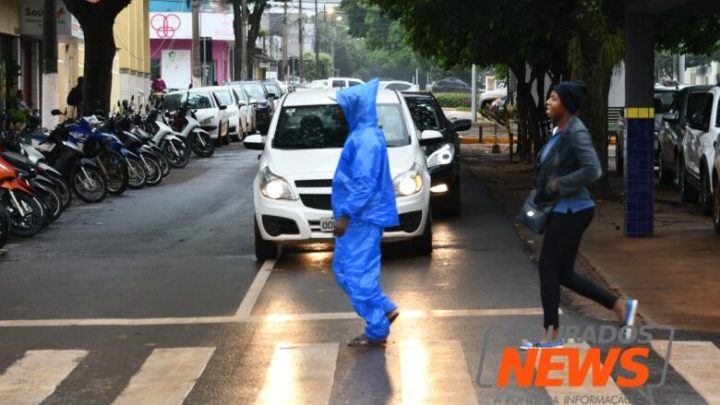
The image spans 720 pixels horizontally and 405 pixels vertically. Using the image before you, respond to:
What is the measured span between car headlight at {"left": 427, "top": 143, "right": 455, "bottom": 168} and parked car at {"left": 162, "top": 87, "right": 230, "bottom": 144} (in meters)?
18.6

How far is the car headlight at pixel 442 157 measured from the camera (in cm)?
1797

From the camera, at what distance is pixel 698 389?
798 cm

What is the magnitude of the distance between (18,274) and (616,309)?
6.85 meters

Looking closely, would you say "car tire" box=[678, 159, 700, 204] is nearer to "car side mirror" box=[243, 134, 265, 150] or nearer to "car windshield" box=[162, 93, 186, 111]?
"car side mirror" box=[243, 134, 265, 150]

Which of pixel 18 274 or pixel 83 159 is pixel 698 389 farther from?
pixel 83 159

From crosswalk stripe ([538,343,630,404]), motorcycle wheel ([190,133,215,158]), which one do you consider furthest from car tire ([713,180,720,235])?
motorcycle wheel ([190,133,215,158])

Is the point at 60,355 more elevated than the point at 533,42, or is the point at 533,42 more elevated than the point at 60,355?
the point at 533,42

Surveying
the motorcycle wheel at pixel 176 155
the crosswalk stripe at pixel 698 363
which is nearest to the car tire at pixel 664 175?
the motorcycle wheel at pixel 176 155

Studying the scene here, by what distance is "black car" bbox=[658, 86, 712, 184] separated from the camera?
21188 mm

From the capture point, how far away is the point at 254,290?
12281 millimetres

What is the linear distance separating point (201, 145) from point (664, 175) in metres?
13.1

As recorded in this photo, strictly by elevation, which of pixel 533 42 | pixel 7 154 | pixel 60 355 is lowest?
pixel 60 355

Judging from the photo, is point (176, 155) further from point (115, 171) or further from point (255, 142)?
point (255, 142)

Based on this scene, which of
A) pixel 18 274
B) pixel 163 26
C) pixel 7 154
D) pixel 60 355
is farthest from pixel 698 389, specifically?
pixel 163 26
